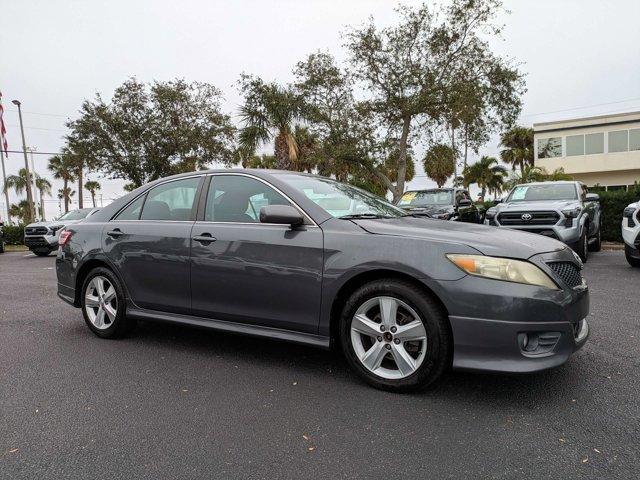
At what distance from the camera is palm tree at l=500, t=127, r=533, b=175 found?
48.2 meters

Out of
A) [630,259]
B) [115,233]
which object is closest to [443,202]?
[630,259]

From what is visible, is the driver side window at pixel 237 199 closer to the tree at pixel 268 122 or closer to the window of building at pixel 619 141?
the tree at pixel 268 122

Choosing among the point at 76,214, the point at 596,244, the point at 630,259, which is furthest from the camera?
the point at 76,214

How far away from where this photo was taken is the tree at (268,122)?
21.5 metres

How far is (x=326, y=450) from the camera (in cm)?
259

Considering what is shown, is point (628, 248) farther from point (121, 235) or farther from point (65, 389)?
point (65, 389)

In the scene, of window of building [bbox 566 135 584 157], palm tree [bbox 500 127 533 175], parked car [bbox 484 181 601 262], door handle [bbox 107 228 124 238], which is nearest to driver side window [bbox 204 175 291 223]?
door handle [bbox 107 228 124 238]

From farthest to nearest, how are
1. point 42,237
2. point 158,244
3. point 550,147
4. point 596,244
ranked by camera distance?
point 550,147
point 42,237
point 596,244
point 158,244

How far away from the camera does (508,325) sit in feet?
9.66

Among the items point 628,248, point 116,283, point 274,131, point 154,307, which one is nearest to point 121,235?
point 116,283

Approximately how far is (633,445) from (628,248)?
7158 mm

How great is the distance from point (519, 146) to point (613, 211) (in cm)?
3841

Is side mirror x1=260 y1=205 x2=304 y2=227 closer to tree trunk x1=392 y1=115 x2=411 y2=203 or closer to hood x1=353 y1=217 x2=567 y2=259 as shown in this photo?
hood x1=353 y1=217 x2=567 y2=259

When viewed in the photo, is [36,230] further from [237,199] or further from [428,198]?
[237,199]
